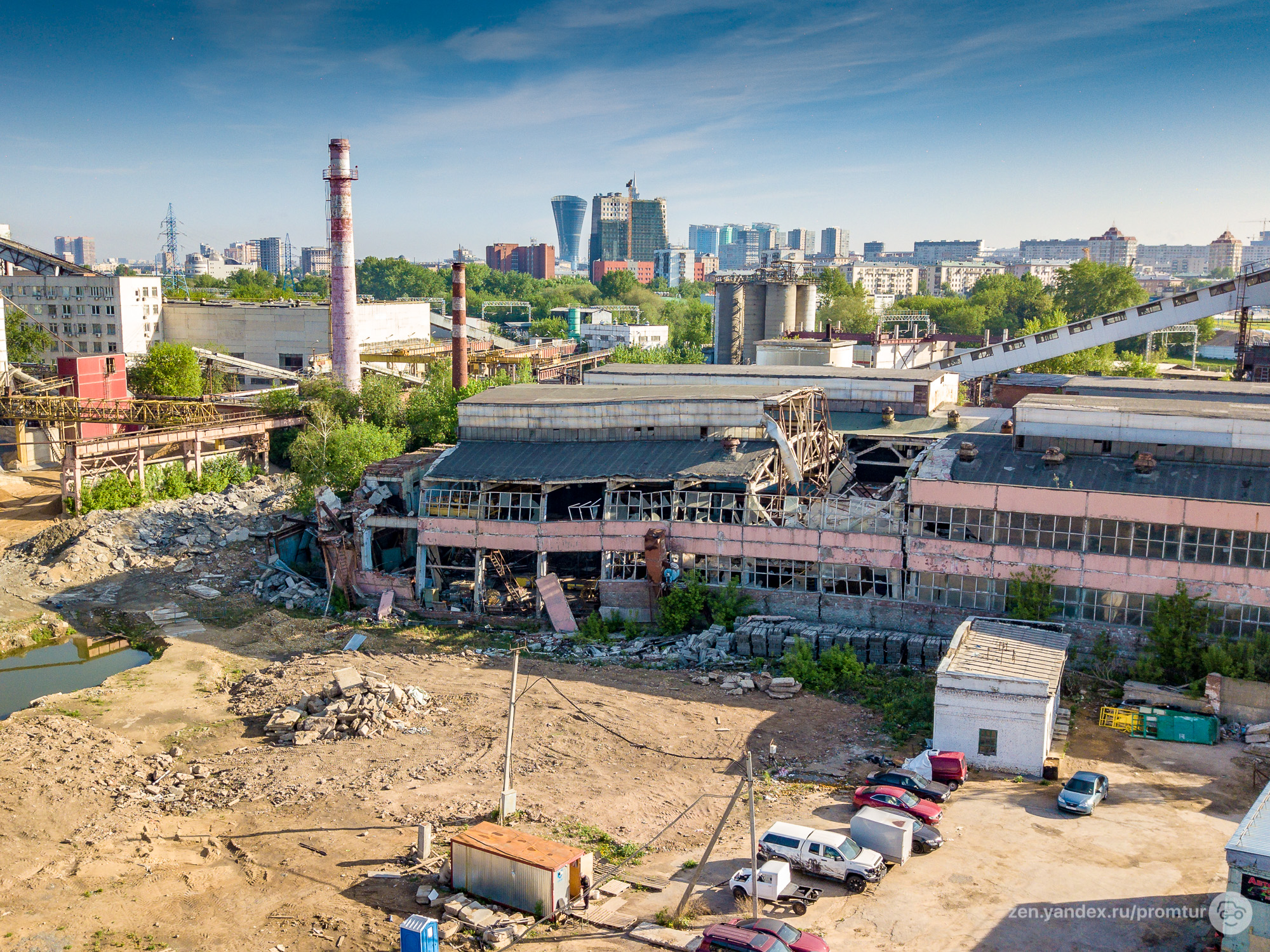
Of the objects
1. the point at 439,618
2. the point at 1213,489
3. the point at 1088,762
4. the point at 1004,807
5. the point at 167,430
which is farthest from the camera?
the point at 167,430

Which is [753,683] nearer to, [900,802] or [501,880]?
[900,802]

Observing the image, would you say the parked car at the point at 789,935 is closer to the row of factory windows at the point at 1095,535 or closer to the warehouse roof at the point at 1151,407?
the row of factory windows at the point at 1095,535

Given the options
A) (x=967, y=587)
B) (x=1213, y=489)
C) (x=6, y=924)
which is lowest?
(x=6, y=924)

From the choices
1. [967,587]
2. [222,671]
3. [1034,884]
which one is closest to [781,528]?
[967,587]

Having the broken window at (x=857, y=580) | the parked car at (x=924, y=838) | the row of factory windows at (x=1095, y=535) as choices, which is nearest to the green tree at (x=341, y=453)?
the broken window at (x=857, y=580)

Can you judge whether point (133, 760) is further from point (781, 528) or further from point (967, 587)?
point (967, 587)

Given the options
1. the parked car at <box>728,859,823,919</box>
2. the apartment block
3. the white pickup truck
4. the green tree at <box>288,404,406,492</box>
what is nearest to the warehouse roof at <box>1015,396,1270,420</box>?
the white pickup truck

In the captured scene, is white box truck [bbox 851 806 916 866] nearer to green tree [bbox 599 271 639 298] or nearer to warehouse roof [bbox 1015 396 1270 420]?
warehouse roof [bbox 1015 396 1270 420]
